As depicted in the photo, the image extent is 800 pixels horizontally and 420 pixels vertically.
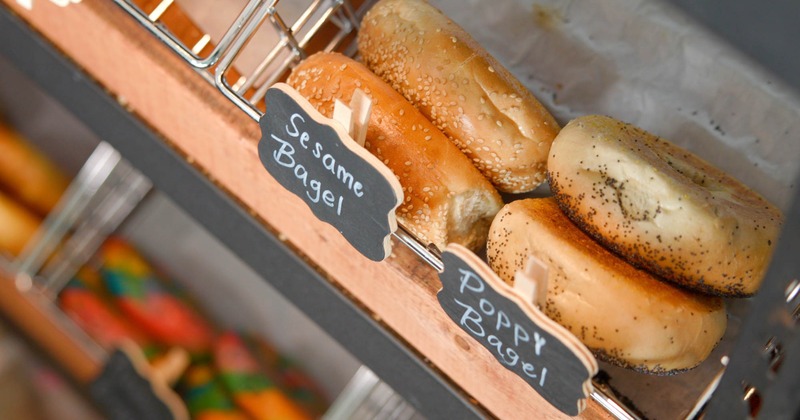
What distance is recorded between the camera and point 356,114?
91 cm

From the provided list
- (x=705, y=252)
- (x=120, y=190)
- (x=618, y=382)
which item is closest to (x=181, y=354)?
(x=120, y=190)

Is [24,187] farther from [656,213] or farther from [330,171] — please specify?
[656,213]

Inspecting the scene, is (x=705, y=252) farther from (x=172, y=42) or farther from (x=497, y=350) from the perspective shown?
(x=172, y=42)

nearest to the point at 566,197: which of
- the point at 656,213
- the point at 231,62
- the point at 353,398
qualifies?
the point at 656,213

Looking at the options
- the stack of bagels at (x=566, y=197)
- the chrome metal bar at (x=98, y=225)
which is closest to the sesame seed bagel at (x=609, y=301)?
the stack of bagels at (x=566, y=197)

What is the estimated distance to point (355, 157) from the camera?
0.86 m

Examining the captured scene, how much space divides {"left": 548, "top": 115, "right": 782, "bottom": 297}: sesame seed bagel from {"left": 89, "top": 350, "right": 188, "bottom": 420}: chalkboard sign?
1261 millimetres

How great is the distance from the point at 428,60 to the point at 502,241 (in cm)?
27

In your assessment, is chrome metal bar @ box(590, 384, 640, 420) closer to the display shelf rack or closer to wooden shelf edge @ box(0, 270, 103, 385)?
the display shelf rack

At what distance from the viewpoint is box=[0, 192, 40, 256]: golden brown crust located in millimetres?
2160

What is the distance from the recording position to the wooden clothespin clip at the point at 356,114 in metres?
0.87

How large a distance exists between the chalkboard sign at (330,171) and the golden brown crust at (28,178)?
1447mm

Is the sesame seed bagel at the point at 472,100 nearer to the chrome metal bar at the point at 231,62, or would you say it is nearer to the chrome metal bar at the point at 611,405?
the chrome metal bar at the point at 231,62

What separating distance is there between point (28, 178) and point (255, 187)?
4.21 ft
